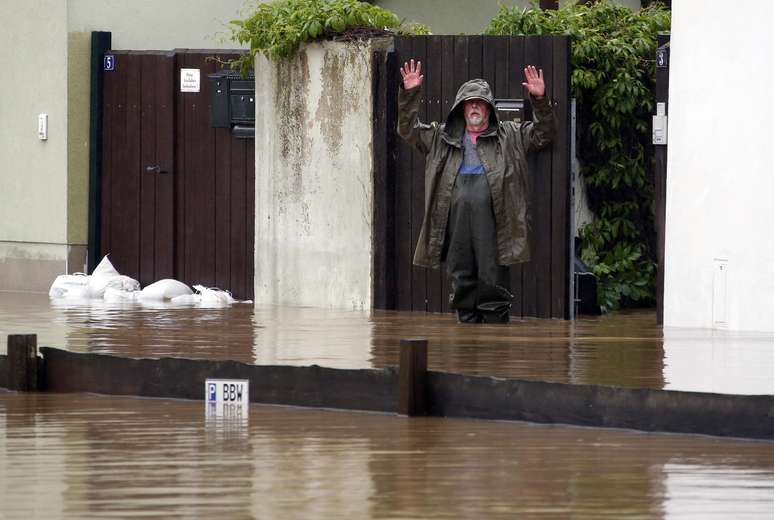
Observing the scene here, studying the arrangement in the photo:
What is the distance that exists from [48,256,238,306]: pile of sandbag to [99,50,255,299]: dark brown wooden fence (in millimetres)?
264

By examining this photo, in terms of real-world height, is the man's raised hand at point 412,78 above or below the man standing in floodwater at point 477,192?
above

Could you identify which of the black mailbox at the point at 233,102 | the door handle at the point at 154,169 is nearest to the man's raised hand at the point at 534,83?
the black mailbox at the point at 233,102

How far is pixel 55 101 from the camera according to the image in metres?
16.8

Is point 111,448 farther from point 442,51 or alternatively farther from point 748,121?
point 442,51

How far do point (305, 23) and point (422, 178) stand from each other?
1672mm

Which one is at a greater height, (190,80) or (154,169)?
(190,80)

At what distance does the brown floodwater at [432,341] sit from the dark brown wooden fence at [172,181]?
149 centimetres

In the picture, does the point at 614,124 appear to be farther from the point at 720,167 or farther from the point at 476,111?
the point at 720,167

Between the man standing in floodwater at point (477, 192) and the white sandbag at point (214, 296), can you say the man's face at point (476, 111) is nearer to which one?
the man standing in floodwater at point (477, 192)

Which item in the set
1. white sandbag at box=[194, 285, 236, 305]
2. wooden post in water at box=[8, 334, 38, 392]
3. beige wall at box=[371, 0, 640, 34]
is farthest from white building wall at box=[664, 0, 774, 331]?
beige wall at box=[371, 0, 640, 34]

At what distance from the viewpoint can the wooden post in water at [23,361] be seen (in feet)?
32.8

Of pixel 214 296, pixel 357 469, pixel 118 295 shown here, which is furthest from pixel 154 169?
pixel 357 469

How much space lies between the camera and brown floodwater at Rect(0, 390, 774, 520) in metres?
6.32

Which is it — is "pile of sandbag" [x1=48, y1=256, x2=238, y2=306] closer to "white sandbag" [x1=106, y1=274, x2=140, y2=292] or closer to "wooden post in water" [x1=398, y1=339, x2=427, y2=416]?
"white sandbag" [x1=106, y1=274, x2=140, y2=292]
